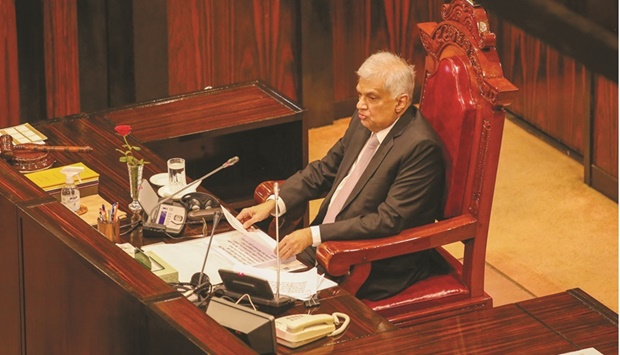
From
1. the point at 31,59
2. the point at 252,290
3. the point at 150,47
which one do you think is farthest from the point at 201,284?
the point at 150,47

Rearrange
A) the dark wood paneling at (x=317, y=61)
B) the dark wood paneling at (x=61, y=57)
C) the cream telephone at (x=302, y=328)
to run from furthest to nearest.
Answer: the dark wood paneling at (x=317, y=61), the dark wood paneling at (x=61, y=57), the cream telephone at (x=302, y=328)

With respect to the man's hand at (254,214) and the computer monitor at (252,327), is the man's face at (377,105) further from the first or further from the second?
the computer monitor at (252,327)

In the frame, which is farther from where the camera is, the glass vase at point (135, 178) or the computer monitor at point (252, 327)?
the glass vase at point (135, 178)

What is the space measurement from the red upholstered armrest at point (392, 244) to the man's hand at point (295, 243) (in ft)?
0.21

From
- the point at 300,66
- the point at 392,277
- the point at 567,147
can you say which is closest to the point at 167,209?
the point at 392,277

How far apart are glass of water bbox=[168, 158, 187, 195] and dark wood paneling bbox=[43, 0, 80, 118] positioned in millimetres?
1973

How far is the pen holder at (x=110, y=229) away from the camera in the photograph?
3.01 meters

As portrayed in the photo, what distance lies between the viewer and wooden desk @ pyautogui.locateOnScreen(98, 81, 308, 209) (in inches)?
154

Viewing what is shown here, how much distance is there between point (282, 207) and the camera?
350 cm

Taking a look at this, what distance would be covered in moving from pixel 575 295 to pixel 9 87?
339 centimetres

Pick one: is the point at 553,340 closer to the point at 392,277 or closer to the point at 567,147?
the point at 392,277

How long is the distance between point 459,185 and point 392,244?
0.34 meters

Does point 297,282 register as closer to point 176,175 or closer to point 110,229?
point 110,229

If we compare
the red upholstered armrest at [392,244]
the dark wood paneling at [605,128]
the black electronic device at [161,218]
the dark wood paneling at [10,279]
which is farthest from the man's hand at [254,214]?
the dark wood paneling at [605,128]
